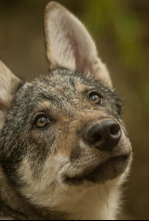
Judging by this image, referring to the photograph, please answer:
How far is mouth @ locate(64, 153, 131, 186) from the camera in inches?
198

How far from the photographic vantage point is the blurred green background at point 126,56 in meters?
8.51

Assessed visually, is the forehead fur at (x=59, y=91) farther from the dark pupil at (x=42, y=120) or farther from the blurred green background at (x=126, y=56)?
the blurred green background at (x=126, y=56)

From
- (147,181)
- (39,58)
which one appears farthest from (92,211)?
(39,58)

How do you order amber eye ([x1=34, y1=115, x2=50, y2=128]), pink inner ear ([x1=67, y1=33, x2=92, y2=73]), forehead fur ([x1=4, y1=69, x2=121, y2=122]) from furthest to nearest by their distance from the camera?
pink inner ear ([x1=67, y1=33, x2=92, y2=73]), forehead fur ([x1=4, y1=69, x2=121, y2=122]), amber eye ([x1=34, y1=115, x2=50, y2=128])

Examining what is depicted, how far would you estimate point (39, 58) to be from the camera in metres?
12.8

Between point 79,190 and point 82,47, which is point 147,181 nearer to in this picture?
point 82,47

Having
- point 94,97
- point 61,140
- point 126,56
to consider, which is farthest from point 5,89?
point 126,56

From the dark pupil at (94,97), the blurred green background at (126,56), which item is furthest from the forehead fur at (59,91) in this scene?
the blurred green background at (126,56)

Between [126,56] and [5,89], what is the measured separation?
313cm

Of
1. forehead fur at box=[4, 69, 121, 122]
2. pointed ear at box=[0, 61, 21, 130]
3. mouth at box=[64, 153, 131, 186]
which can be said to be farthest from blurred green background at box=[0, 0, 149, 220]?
mouth at box=[64, 153, 131, 186]

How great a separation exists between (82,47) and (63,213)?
242 centimetres

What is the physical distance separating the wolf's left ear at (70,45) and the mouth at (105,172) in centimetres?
181

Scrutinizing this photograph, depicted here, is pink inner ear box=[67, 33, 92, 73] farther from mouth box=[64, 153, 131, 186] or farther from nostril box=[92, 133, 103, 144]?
nostril box=[92, 133, 103, 144]

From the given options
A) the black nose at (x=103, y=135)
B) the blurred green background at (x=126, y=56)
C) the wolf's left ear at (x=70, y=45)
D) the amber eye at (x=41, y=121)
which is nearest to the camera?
the black nose at (x=103, y=135)
